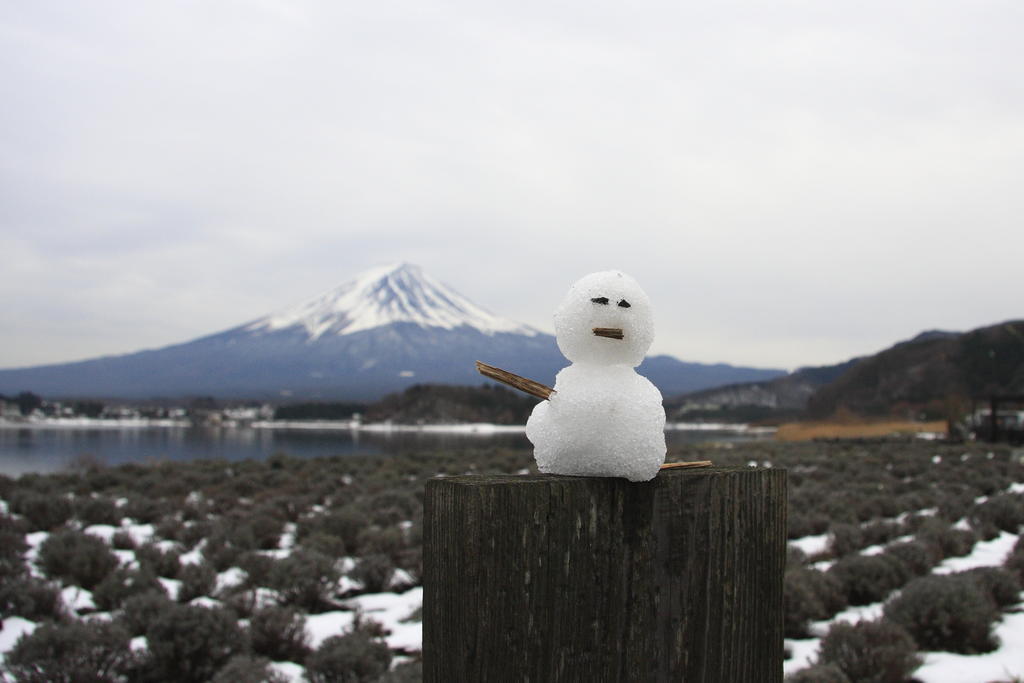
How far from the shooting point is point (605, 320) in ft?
4.32

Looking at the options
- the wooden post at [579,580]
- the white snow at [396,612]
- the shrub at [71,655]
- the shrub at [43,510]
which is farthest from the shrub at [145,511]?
the wooden post at [579,580]

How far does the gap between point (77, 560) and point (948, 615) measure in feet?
22.7

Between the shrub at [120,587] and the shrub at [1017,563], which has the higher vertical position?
the shrub at [1017,563]

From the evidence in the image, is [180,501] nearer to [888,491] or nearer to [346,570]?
[346,570]

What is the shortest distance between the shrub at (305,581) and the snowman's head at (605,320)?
5.10 m

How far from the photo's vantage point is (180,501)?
10.0m

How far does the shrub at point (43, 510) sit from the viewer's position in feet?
27.3

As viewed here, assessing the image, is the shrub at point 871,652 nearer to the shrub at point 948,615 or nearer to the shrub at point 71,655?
the shrub at point 948,615

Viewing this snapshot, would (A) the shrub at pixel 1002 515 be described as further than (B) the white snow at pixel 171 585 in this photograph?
Yes

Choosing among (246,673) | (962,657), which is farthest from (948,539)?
(246,673)

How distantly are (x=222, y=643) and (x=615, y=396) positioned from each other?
13.4 ft

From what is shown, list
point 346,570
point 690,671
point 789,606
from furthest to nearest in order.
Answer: point 346,570, point 789,606, point 690,671

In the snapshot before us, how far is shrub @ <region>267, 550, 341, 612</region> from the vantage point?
18.6ft

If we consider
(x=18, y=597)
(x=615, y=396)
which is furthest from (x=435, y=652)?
(x=18, y=597)
